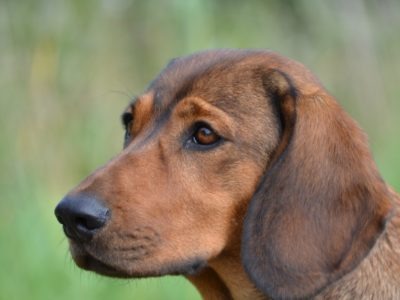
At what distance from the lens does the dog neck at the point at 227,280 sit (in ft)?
13.2

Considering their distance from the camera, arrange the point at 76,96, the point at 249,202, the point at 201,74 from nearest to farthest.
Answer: the point at 249,202 < the point at 201,74 < the point at 76,96

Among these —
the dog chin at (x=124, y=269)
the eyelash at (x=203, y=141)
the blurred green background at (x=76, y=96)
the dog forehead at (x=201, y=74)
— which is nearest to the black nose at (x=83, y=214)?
the dog chin at (x=124, y=269)

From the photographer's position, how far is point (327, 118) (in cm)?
396

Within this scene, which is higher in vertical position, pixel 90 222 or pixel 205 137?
pixel 205 137

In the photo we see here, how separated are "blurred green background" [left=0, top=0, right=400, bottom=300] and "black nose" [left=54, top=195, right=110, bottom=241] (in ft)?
6.53

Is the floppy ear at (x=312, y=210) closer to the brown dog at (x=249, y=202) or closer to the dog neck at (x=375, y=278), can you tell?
the brown dog at (x=249, y=202)

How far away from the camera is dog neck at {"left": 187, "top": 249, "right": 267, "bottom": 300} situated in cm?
402

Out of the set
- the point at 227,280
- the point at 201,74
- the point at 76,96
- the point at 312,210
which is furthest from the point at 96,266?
the point at 76,96

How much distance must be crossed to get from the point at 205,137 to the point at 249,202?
1.07 feet

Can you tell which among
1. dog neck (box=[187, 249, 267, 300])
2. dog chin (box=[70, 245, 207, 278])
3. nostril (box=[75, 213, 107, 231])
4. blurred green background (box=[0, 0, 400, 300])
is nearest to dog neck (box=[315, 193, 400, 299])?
dog neck (box=[187, 249, 267, 300])

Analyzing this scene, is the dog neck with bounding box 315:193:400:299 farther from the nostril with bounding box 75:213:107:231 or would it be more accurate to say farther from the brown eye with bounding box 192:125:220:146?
the nostril with bounding box 75:213:107:231

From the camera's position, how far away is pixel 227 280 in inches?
161

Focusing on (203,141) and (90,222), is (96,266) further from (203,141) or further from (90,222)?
(203,141)

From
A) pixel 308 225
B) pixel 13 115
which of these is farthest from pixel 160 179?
pixel 13 115
